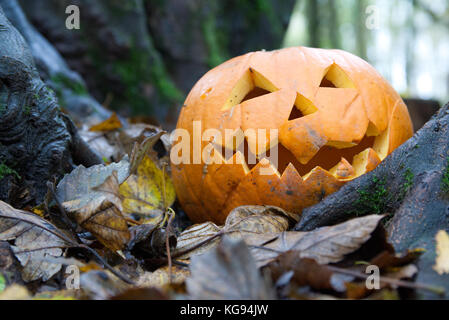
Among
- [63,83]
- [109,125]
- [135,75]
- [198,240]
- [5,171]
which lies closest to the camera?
[198,240]

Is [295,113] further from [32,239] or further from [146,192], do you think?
[32,239]

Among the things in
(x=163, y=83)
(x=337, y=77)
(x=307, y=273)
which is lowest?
(x=307, y=273)

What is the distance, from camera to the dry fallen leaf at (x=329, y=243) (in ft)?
3.29

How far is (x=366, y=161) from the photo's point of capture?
160 cm

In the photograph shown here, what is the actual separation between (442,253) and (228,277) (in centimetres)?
58

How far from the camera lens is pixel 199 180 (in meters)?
1.80

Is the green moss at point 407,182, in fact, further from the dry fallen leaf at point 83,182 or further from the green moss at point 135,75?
the green moss at point 135,75

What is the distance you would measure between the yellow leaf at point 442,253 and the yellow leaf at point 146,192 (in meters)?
1.07

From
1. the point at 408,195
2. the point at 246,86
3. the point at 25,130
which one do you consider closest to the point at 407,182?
the point at 408,195

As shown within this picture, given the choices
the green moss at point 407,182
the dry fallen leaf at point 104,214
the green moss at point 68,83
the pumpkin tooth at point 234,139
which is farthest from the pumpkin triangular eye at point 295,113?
the green moss at point 68,83

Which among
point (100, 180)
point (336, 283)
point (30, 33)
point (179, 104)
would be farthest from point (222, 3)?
point (336, 283)

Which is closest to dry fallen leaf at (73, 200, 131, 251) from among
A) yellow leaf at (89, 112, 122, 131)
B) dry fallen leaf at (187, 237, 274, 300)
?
dry fallen leaf at (187, 237, 274, 300)

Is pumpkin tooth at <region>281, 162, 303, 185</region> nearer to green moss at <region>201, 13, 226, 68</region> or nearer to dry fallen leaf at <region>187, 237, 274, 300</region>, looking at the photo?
dry fallen leaf at <region>187, 237, 274, 300</region>

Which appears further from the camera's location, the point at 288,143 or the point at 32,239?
the point at 288,143
